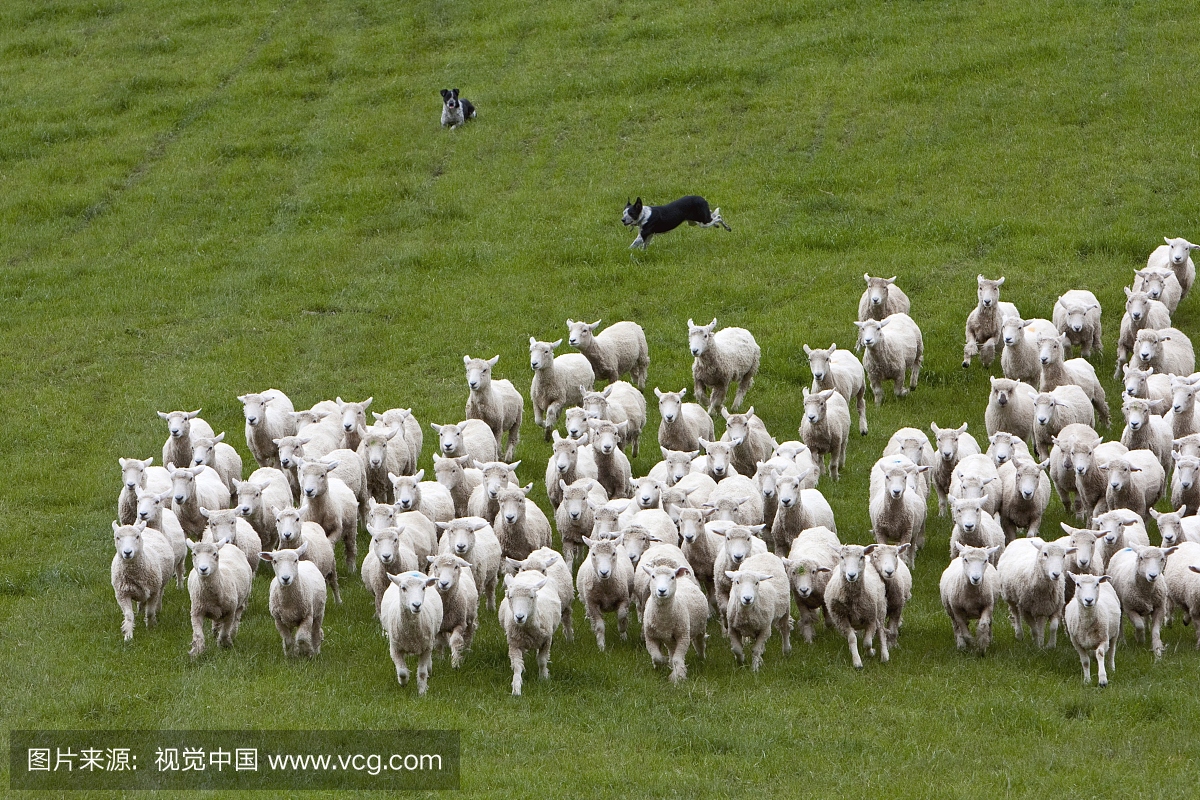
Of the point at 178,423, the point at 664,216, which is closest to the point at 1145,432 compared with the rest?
the point at 178,423

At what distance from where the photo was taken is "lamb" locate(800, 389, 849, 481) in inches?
696

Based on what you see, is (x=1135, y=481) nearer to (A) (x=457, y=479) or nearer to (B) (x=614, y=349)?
(A) (x=457, y=479)

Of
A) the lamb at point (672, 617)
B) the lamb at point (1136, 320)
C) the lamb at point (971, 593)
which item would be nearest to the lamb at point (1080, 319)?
the lamb at point (1136, 320)

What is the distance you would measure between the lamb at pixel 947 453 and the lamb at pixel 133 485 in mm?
8739

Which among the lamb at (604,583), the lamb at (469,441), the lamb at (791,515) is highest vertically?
the lamb at (469,441)

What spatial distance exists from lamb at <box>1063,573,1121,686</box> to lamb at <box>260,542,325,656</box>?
22.1ft

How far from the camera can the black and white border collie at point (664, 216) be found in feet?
88.3

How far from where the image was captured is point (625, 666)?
1298 cm

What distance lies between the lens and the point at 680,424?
60.6ft

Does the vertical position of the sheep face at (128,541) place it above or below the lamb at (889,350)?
below

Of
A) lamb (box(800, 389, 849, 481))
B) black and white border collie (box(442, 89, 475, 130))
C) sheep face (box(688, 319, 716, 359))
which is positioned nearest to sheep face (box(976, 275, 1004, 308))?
lamb (box(800, 389, 849, 481))

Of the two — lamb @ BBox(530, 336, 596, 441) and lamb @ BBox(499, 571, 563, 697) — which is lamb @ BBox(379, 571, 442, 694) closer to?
lamb @ BBox(499, 571, 563, 697)

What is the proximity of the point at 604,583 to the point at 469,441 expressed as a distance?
5.01 metres

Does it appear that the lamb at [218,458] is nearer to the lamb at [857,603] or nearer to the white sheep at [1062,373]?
the lamb at [857,603]
